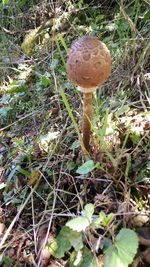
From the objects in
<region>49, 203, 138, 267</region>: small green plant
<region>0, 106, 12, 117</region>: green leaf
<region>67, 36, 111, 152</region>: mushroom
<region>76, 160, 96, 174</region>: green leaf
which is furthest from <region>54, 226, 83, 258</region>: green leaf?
<region>0, 106, 12, 117</region>: green leaf

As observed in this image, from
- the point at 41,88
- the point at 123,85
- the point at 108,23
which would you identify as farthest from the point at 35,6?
the point at 123,85

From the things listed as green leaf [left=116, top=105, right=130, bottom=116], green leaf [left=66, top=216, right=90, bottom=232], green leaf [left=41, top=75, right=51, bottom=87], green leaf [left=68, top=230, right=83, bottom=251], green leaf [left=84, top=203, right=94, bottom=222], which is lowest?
green leaf [left=68, top=230, right=83, bottom=251]

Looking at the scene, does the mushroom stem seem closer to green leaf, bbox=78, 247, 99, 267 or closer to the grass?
the grass

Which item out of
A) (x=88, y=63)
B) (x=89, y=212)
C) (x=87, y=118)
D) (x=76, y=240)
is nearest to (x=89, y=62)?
(x=88, y=63)

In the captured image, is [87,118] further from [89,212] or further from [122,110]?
[89,212]

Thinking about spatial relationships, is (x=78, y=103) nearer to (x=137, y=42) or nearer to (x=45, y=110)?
(x=45, y=110)

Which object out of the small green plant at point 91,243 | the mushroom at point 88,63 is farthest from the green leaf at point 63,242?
the mushroom at point 88,63
